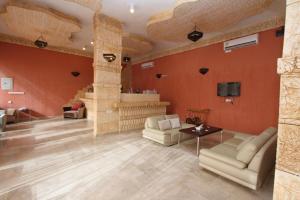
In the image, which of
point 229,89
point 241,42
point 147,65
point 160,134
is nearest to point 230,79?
point 229,89

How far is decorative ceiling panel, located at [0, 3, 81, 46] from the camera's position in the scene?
4.25m

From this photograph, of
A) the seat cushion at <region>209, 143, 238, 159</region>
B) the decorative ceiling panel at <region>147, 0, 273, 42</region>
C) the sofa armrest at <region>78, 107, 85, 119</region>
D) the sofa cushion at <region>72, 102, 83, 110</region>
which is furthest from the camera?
the sofa cushion at <region>72, 102, 83, 110</region>

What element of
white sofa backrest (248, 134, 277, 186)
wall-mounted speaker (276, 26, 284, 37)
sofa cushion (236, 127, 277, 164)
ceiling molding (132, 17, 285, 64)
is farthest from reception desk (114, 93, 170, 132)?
wall-mounted speaker (276, 26, 284, 37)

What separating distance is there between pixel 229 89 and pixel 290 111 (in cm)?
488

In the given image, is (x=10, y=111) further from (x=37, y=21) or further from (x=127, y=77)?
(x=127, y=77)

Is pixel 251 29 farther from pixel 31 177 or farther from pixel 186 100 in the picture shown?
pixel 31 177

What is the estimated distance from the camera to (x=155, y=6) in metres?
4.24

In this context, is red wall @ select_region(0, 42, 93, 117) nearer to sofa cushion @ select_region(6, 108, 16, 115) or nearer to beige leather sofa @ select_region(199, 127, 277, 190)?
sofa cushion @ select_region(6, 108, 16, 115)

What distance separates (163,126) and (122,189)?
7.64 ft

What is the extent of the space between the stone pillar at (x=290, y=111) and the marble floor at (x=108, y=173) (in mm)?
1310

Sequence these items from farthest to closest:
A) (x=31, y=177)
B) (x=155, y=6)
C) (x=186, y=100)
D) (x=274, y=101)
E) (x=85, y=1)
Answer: (x=186, y=100) → (x=274, y=101) → (x=155, y=6) → (x=85, y=1) → (x=31, y=177)

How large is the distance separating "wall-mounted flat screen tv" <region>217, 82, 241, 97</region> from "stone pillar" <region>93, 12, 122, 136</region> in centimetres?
388

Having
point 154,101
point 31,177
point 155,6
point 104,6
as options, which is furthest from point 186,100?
point 31,177

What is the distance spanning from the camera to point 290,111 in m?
1.14
